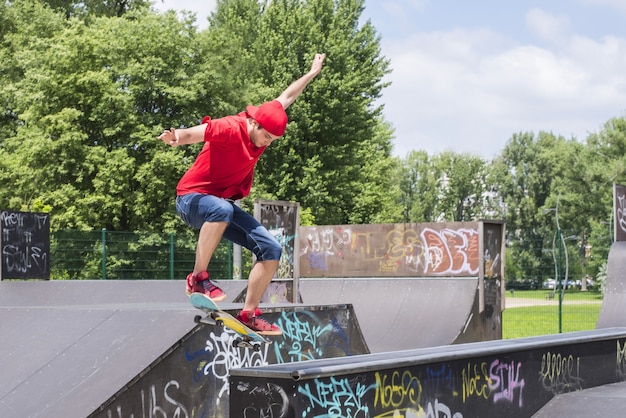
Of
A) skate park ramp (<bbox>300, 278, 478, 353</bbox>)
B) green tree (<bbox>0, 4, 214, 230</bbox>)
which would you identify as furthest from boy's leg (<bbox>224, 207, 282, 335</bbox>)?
green tree (<bbox>0, 4, 214, 230</bbox>)

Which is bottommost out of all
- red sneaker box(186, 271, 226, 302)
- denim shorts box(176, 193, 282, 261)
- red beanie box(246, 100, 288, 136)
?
red sneaker box(186, 271, 226, 302)

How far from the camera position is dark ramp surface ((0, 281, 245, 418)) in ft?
21.4

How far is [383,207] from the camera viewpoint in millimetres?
43281

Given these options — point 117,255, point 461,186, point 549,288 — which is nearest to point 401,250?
point 549,288

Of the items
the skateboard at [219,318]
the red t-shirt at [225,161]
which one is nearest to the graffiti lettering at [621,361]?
the skateboard at [219,318]

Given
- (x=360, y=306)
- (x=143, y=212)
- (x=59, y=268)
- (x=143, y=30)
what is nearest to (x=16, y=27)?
(x=143, y=30)

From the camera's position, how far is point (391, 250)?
1797cm

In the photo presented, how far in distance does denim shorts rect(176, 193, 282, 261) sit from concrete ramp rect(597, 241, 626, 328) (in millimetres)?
8747

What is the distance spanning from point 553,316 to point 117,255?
11.0 m

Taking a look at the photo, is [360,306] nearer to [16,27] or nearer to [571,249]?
[571,249]

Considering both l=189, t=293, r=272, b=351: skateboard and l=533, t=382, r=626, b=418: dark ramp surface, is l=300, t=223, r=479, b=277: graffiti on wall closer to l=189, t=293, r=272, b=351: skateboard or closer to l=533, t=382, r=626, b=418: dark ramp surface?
l=533, t=382, r=626, b=418: dark ramp surface

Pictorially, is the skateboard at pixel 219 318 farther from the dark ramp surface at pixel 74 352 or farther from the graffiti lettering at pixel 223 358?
the graffiti lettering at pixel 223 358

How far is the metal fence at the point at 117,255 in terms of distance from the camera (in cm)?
1891

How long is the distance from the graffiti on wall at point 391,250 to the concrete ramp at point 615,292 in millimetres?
3015
